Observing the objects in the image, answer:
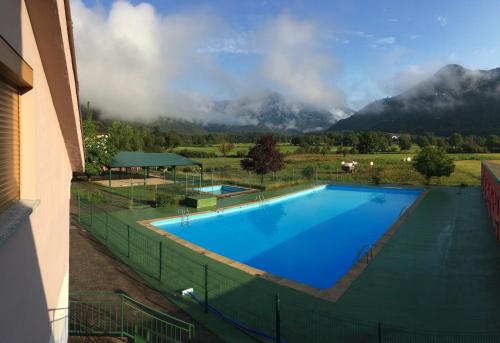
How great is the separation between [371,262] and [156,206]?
42.9ft

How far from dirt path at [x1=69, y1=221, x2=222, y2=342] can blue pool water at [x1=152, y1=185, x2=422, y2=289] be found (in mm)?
4881

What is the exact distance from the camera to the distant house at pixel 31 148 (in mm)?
2336

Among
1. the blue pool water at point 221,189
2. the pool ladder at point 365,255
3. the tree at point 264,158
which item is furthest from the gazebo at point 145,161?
the pool ladder at point 365,255

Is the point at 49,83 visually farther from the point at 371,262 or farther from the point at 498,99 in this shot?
the point at 498,99

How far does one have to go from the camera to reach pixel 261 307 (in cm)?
869

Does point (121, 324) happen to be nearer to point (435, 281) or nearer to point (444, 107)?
point (435, 281)

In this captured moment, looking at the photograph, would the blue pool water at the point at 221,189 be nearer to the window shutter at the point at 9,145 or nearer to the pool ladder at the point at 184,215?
the pool ladder at the point at 184,215

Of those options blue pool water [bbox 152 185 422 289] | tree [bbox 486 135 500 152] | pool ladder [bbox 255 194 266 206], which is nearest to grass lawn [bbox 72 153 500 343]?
blue pool water [bbox 152 185 422 289]

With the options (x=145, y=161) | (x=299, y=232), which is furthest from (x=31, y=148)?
(x=145, y=161)

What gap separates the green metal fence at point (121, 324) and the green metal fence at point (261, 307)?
1.21m

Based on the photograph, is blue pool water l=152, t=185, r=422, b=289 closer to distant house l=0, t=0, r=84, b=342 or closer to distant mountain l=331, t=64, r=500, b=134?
distant house l=0, t=0, r=84, b=342

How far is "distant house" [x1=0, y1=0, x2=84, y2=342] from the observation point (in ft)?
7.66

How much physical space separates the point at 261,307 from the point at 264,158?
20.8 meters

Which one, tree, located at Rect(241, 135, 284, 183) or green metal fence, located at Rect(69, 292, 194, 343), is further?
tree, located at Rect(241, 135, 284, 183)
